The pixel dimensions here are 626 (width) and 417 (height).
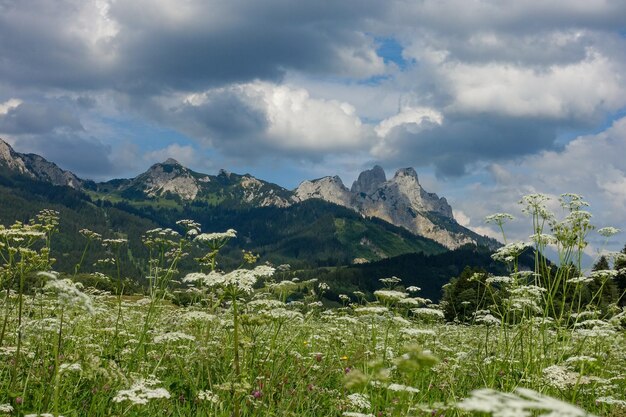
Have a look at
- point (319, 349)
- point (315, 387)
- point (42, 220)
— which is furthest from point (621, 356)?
point (42, 220)

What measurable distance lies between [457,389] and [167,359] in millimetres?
6241

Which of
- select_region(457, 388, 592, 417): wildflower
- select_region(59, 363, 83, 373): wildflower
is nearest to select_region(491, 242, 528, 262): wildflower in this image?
select_region(59, 363, 83, 373): wildflower

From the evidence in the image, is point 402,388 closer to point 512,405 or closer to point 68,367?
point 512,405

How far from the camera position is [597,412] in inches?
384

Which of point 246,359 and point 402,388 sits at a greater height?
point 402,388

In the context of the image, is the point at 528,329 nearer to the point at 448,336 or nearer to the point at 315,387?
the point at 315,387

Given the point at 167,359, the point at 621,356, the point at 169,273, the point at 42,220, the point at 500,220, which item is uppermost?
the point at 500,220

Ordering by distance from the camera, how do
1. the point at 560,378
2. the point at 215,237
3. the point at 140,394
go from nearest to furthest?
the point at 140,394 < the point at 560,378 < the point at 215,237

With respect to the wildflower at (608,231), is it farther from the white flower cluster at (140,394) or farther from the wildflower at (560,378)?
the white flower cluster at (140,394)

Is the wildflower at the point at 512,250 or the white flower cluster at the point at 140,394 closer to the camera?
the white flower cluster at the point at 140,394

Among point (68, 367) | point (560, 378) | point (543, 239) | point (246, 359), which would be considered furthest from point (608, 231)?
point (68, 367)

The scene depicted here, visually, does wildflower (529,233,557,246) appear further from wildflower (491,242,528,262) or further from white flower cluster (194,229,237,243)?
white flower cluster (194,229,237,243)

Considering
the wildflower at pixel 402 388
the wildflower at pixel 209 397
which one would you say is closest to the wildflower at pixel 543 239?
the wildflower at pixel 402 388

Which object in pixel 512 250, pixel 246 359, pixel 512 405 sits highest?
pixel 512 250
